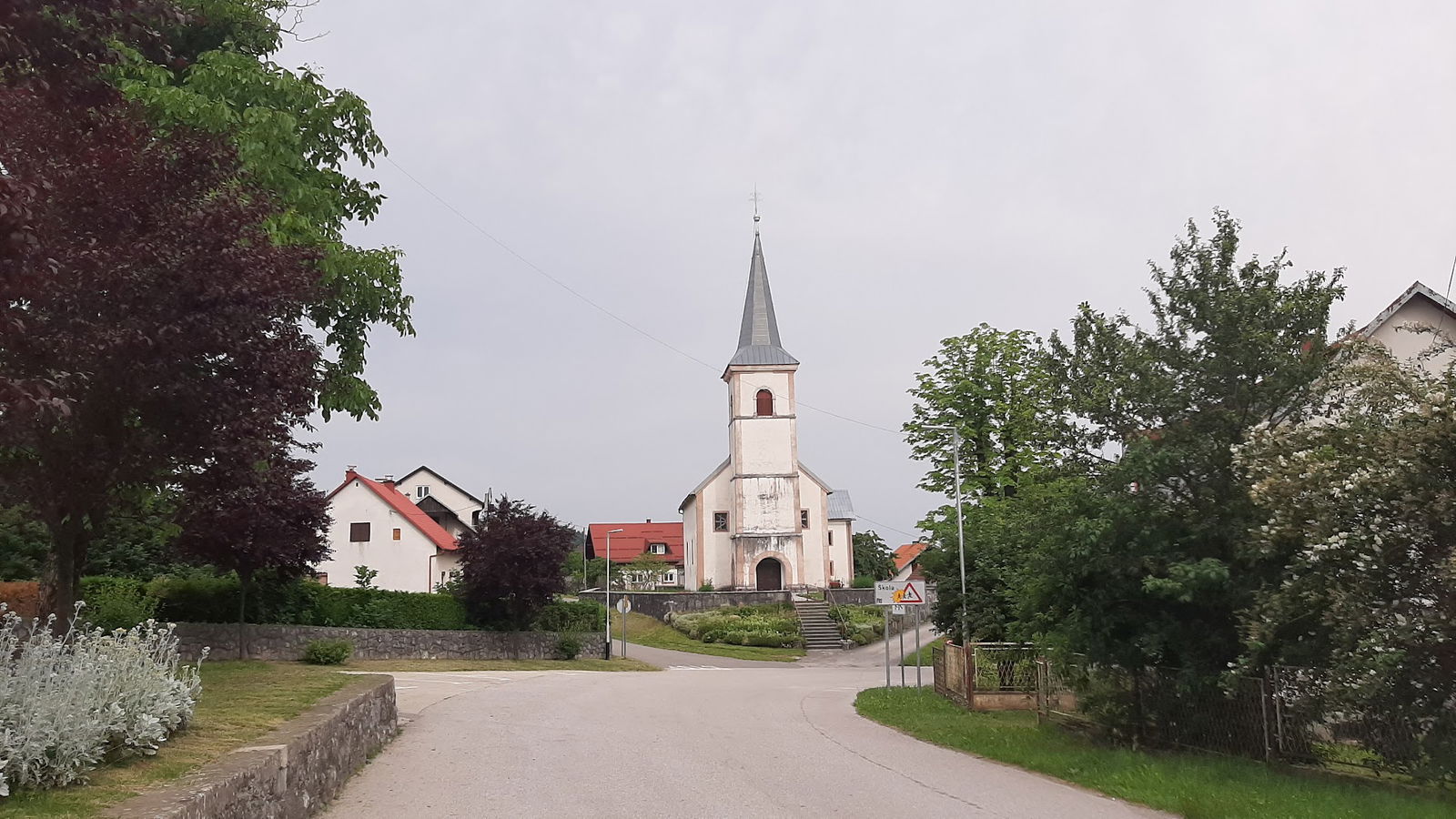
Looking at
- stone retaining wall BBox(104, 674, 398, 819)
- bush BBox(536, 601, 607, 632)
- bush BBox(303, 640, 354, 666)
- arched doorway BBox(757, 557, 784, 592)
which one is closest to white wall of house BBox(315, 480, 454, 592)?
bush BBox(536, 601, 607, 632)

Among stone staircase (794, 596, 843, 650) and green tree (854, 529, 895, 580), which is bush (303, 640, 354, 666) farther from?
green tree (854, 529, 895, 580)

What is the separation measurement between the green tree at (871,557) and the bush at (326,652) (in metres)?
74.0

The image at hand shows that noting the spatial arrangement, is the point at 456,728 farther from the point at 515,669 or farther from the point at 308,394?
the point at 515,669

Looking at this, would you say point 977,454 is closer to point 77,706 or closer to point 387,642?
point 387,642

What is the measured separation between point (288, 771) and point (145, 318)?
4.64 metres

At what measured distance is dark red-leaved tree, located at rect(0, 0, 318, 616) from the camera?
9.45m

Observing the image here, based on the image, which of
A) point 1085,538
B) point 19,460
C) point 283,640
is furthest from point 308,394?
point 283,640

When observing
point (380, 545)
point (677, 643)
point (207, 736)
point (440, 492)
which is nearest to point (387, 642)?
point (677, 643)

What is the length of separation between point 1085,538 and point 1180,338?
295 cm

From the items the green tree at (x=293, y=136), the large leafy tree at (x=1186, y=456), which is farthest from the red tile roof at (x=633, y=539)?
the large leafy tree at (x=1186, y=456)

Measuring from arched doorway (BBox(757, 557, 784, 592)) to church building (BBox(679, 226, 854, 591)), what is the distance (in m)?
0.05

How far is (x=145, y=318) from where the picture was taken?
1023cm

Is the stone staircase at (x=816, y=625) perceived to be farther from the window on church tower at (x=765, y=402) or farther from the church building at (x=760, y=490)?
the window on church tower at (x=765, y=402)

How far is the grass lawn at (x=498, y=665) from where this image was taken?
30.7 meters
